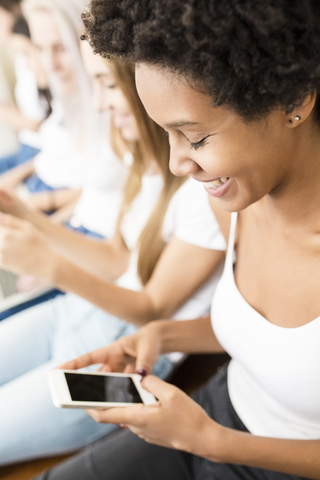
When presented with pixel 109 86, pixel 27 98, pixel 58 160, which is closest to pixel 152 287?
pixel 109 86

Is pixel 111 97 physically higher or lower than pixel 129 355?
higher

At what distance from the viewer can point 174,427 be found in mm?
674

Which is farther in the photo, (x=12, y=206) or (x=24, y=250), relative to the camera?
(x=12, y=206)

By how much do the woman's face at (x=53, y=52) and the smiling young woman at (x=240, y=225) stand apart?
120cm

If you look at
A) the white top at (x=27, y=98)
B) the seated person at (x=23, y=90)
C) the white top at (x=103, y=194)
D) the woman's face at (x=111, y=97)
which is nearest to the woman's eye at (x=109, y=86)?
the woman's face at (x=111, y=97)

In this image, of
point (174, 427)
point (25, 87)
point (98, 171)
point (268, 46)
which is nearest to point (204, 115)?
point (268, 46)

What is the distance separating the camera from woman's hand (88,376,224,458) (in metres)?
0.67

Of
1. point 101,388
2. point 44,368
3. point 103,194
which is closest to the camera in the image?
point 101,388

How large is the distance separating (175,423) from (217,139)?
42cm

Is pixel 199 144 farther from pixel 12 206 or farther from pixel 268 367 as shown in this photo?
pixel 12 206

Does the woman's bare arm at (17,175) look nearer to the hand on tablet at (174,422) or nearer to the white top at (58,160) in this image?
the white top at (58,160)

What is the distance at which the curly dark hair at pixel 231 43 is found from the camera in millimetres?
412

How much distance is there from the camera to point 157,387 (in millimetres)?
736

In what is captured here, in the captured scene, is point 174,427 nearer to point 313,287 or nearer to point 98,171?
point 313,287
